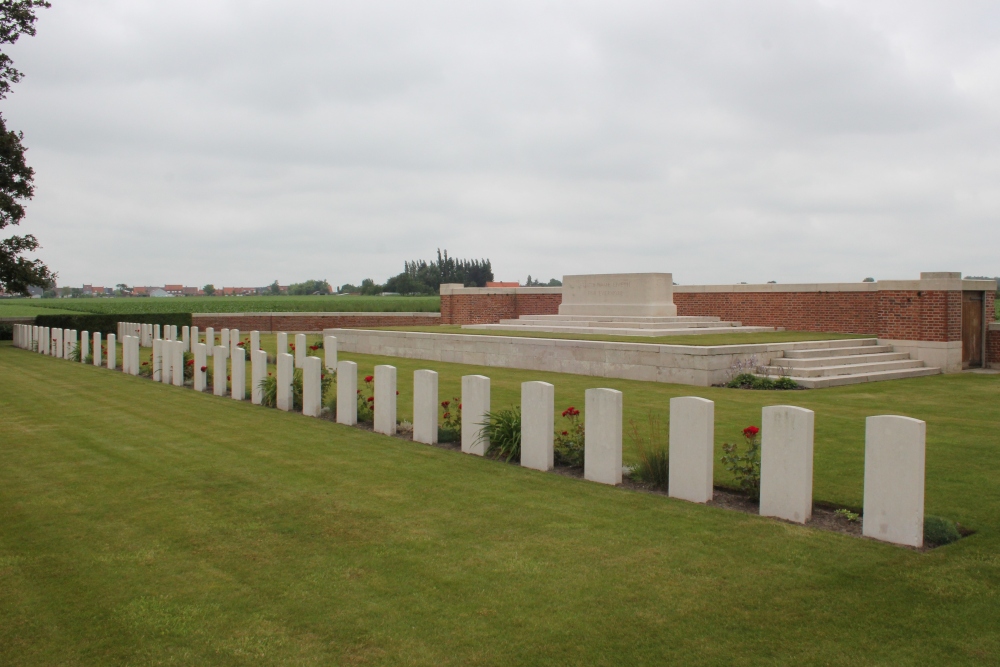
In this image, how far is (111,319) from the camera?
27484 millimetres

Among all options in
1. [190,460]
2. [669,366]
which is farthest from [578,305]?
[190,460]

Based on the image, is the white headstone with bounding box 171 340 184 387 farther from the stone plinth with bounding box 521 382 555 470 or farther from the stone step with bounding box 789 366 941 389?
the stone step with bounding box 789 366 941 389

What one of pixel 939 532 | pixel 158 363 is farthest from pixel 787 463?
pixel 158 363

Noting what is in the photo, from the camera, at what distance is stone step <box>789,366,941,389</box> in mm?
12875

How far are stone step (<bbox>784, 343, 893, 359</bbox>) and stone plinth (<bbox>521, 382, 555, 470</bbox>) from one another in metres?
8.90

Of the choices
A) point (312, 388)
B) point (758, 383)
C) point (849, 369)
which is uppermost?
point (312, 388)

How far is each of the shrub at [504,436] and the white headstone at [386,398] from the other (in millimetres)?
1465

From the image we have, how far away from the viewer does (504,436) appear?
7438 millimetres

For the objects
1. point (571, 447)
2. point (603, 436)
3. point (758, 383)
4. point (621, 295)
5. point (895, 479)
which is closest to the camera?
point (895, 479)

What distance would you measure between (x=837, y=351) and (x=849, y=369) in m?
1.36

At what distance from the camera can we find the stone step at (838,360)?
1382 cm

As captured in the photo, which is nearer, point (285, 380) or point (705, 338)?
point (285, 380)

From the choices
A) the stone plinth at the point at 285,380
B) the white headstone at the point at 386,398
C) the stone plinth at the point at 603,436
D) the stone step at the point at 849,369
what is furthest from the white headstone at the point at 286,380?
the stone step at the point at 849,369

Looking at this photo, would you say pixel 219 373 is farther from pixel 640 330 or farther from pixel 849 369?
pixel 849 369
